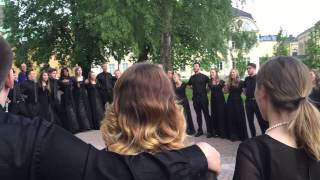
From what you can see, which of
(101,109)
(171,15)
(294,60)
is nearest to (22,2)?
(171,15)

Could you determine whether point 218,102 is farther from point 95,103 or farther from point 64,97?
point 64,97

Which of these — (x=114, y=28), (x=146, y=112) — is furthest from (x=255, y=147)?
(x=114, y=28)

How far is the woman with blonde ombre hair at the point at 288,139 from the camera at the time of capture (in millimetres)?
2293

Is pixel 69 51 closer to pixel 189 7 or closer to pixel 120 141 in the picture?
pixel 189 7

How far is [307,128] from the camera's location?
2.28 metres

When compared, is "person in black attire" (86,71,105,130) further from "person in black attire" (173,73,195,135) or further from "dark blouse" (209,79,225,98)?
"dark blouse" (209,79,225,98)

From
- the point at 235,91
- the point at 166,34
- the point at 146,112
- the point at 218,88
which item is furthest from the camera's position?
the point at 166,34

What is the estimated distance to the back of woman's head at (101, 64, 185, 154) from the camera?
81.7 inches

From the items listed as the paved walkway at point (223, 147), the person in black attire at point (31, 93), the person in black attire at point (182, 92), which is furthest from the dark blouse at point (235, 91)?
the person in black attire at point (31, 93)

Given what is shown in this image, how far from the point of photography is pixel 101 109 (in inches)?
572

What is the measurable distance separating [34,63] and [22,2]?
4.05m

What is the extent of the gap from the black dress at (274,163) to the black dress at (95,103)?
12.1 metres

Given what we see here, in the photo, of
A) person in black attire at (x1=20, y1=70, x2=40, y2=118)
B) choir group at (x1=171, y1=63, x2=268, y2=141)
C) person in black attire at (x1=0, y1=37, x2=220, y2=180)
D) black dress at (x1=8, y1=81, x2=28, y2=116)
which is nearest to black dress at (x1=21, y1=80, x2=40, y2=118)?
person in black attire at (x1=20, y1=70, x2=40, y2=118)

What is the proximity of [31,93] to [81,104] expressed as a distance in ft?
6.03
